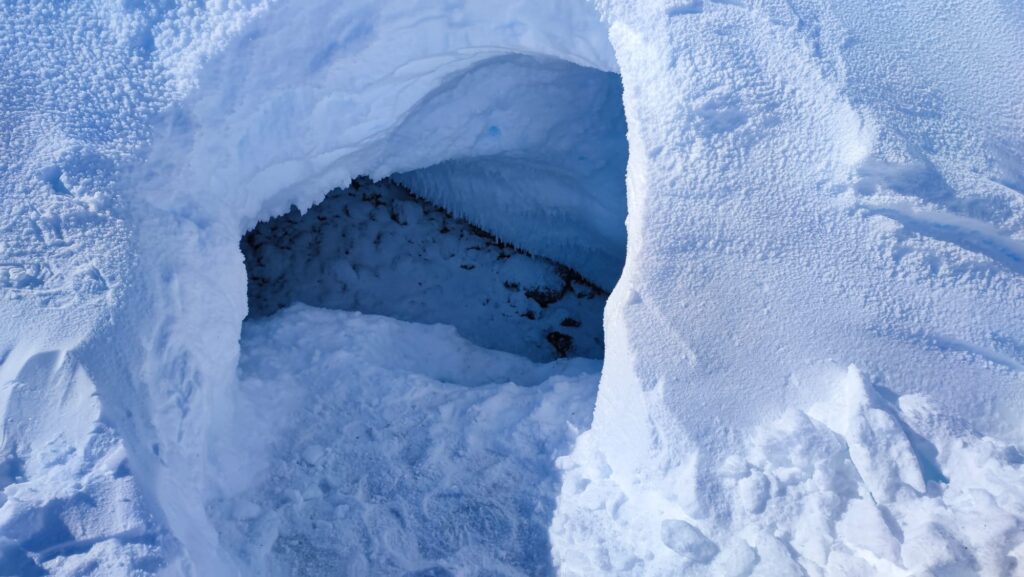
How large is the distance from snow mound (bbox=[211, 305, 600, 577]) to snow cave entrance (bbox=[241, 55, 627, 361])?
747mm

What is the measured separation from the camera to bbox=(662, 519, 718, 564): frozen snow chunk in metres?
2.28

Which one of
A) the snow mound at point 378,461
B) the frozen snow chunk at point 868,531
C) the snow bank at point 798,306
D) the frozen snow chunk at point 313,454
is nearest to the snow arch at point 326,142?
the snow mound at point 378,461

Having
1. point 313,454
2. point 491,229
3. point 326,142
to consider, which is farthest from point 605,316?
point 491,229

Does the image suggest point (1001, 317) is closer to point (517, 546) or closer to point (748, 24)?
point (748, 24)

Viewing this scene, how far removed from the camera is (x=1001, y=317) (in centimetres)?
245

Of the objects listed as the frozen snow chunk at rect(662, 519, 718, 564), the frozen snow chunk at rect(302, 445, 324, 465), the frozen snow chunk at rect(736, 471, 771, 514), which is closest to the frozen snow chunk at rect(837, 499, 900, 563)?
the frozen snow chunk at rect(736, 471, 771, 514)

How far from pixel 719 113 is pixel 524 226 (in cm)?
162

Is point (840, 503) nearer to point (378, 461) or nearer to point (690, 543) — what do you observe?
point (690, 543)

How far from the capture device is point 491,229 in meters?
4.20

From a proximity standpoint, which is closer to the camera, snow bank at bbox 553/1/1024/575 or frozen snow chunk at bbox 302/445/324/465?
snow bank at bbox 553/1/1024/575

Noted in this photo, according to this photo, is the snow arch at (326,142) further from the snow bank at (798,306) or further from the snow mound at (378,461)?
the snow bank at (798,306)

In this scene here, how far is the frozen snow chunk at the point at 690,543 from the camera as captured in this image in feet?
7.48

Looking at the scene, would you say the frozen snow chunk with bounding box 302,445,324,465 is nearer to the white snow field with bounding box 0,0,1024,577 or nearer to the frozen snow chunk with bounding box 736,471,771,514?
the white snow field with bounding box 0,0,1024,577

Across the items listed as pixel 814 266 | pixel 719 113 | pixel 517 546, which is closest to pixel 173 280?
pixel 517 546
